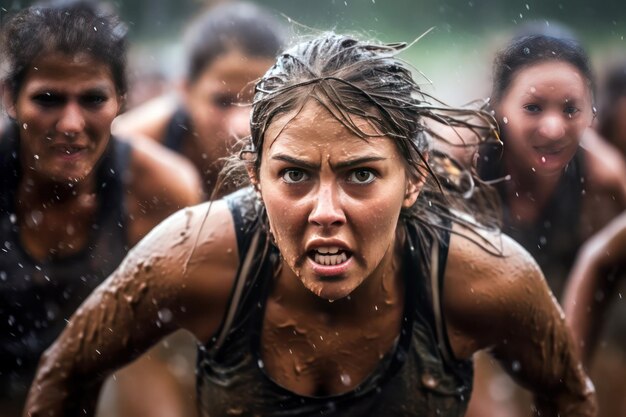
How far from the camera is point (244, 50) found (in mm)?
4598

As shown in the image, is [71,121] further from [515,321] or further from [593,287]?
[593,287]

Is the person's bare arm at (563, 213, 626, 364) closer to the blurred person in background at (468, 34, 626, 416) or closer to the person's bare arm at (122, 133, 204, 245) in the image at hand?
the blurred person in background at (468, 34, 626, 416)

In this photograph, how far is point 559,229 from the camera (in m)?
4.02

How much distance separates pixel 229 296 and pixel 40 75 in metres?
1.07

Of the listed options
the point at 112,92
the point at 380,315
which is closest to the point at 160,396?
the point at 112,92

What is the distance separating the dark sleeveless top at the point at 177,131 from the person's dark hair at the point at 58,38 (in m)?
1.12

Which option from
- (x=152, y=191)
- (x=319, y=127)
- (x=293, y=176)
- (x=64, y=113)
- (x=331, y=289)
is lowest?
(x=152, y=191)

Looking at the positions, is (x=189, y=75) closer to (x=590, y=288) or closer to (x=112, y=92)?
(x=112, y=92)

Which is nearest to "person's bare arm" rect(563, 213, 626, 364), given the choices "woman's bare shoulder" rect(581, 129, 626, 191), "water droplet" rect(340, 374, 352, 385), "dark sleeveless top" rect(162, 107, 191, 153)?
"woman's bare shoulder" rect(581, 129, 626, 191)

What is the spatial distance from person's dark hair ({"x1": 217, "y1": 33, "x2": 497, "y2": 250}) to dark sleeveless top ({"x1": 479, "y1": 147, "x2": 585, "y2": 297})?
137cm

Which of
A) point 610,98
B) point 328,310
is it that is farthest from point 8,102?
point 610,98

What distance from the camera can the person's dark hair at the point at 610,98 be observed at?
16.1 feet

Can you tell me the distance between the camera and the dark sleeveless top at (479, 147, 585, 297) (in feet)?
12.7

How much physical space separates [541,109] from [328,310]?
1065 millimetres
